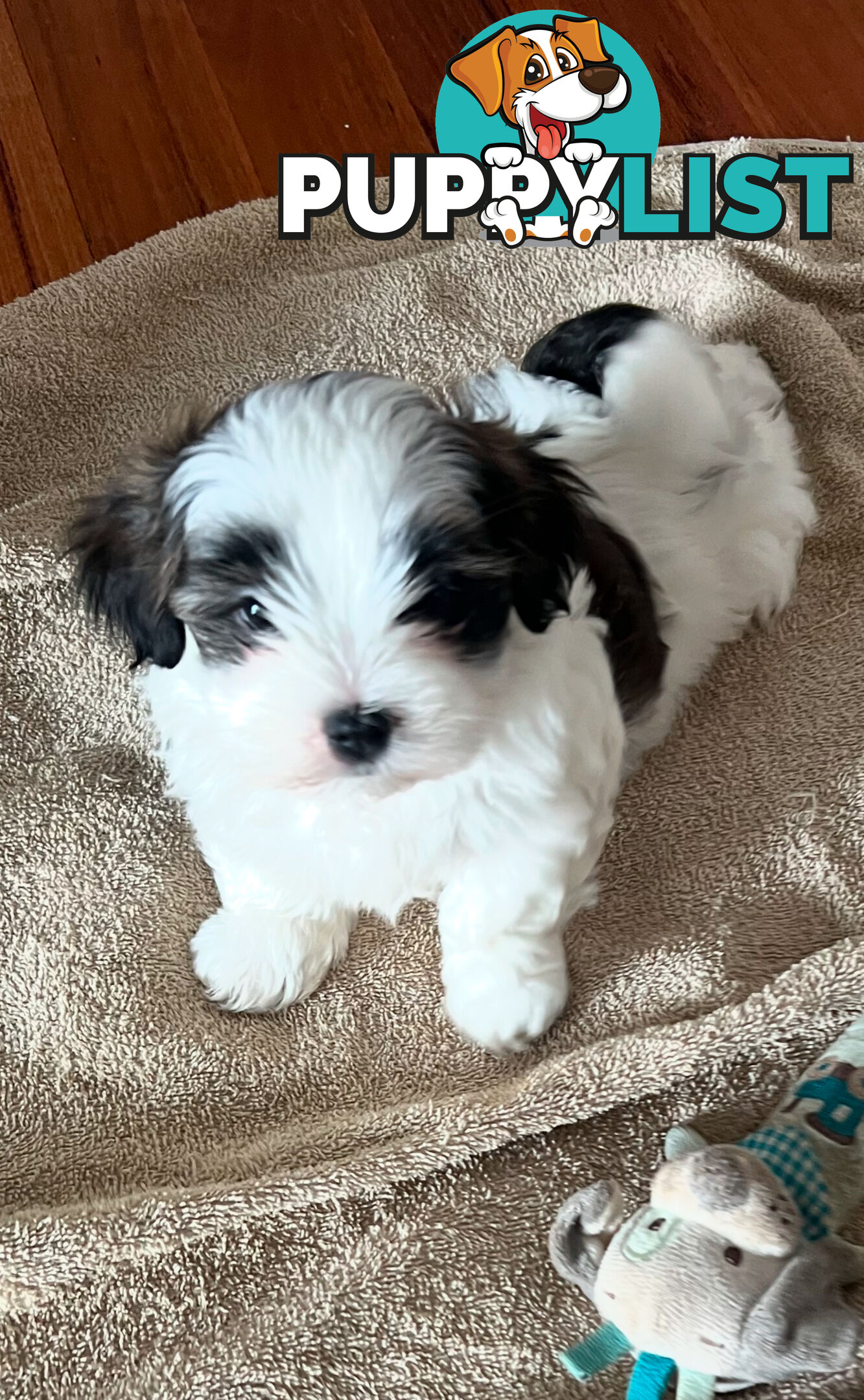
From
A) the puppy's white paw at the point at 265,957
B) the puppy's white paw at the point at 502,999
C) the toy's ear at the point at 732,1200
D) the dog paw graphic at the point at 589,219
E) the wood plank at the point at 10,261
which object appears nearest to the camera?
the toy's ear at the point at 732,1200

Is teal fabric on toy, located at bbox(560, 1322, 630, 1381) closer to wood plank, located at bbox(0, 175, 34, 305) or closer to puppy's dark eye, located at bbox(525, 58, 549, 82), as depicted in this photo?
wood plank, located at bbox(0, 175, 34, 305)

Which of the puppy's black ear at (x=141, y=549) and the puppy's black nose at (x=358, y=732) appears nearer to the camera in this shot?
the puppy's black nose at (x=358, y=732)

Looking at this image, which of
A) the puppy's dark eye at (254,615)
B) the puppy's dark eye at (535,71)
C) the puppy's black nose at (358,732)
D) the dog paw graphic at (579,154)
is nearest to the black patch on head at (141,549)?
the puppy's dark eye at (254,615)

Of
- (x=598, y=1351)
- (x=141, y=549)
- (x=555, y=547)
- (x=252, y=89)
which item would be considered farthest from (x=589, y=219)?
(x=598, y=1351)

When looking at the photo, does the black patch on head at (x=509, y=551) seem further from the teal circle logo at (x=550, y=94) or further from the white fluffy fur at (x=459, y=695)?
the teal circle logo at (x=550, y=94)

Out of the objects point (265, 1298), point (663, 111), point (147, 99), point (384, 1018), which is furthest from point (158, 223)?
point (265, 1298)

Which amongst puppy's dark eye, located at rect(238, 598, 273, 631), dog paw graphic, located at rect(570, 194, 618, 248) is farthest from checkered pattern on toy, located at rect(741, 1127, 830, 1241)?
dog paw graphic, located at rect(570, 194, 618, 248)

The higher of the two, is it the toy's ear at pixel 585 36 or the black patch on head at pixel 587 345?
the toy's ear at pixel 585 36
